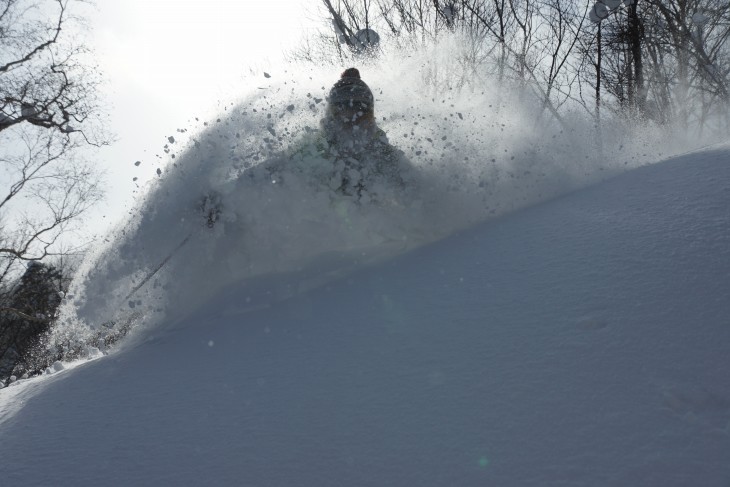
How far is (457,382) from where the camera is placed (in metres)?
1.90

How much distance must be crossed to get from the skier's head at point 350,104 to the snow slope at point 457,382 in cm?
186

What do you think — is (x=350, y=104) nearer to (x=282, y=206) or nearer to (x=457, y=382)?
(x=282, y=206)

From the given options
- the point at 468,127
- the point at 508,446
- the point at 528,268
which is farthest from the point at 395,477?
the point at 468,127

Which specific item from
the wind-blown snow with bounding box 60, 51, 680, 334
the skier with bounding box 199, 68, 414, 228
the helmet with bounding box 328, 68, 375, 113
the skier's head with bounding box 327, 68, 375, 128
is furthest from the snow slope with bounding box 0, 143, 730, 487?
the helmet with bounding box 328, 68, 375, 113

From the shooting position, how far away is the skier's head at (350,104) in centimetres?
447

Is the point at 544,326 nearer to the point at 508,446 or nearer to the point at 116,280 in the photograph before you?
the point at 508,446

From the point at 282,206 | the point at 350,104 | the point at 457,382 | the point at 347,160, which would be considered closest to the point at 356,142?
the point at 347,160

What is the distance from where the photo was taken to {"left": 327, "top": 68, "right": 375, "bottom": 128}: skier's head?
4473mm

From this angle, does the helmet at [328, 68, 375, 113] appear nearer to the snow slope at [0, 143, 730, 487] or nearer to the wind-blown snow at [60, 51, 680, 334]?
the wind-blown snow at [60, 51, 680, 334]

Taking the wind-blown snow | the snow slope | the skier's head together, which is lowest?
the snow slope

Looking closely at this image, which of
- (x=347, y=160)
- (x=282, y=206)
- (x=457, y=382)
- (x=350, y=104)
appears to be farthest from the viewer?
(x=350, y=104)

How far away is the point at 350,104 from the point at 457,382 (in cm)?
329

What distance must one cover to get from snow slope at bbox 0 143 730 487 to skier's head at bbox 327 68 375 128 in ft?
6.11

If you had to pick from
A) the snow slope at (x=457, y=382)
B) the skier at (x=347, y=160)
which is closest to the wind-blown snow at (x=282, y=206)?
the skier at (x=347, y=160)
